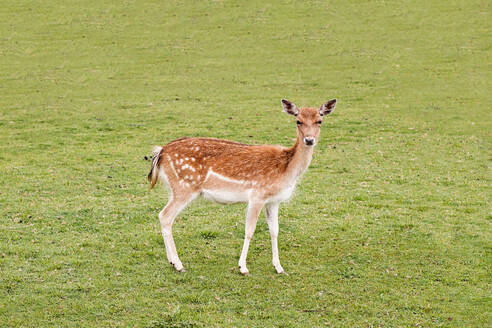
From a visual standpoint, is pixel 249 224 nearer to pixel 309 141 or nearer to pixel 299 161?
pixel 299 161

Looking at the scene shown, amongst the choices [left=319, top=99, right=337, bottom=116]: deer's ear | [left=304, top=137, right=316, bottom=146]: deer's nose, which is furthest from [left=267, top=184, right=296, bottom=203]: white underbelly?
[left=319, top=99, right=337, bottom=116]: deer's ear

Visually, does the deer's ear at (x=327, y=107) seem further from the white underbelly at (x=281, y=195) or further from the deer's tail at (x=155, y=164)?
the deer's tail at (x=155, y=164)

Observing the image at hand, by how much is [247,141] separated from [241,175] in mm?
9568

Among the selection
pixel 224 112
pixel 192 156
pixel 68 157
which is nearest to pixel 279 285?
pixel 192 156

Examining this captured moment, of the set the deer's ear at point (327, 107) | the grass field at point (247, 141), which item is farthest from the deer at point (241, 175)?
the grass field at point (247, 141)

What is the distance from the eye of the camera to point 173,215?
9789 mm

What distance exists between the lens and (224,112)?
23.2 m

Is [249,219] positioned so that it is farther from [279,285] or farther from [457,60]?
[457,60]

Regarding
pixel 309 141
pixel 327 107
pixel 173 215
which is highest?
pixel 327 107

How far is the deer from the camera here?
9617 millimetres

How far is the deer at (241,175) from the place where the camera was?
9617 millimetres

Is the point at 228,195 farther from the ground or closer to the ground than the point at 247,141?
farther from the ground

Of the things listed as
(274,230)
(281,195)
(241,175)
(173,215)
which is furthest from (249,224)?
(173,215)

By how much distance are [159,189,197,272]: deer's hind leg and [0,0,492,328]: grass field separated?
20 cm
